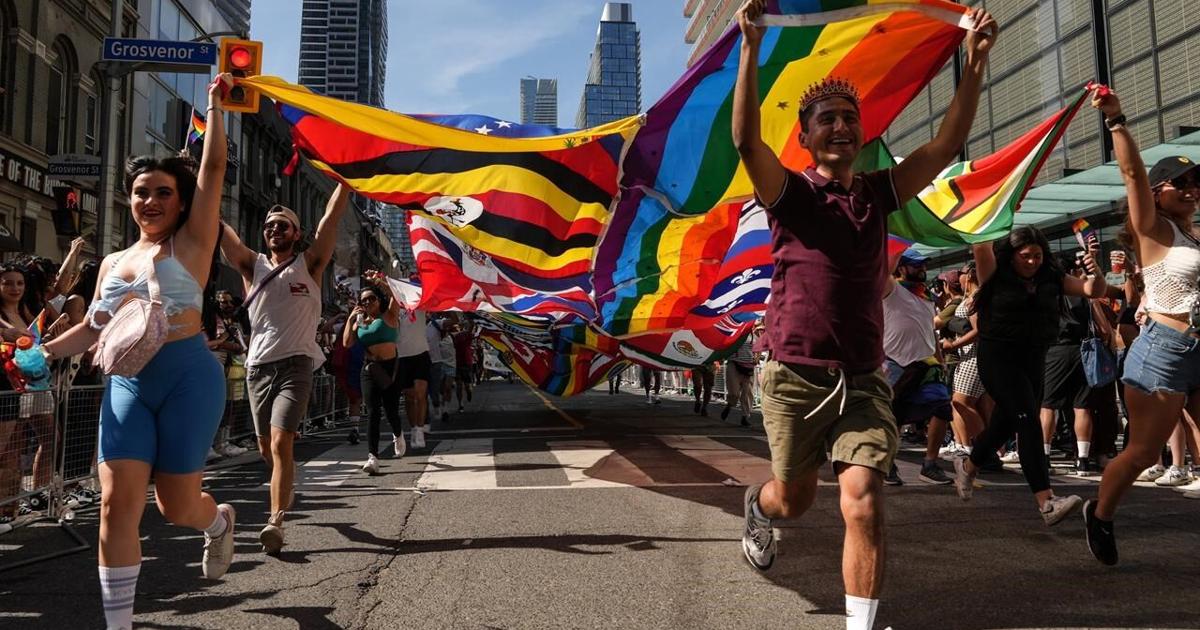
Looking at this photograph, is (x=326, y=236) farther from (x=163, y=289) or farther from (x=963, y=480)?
(x=963, y=480)

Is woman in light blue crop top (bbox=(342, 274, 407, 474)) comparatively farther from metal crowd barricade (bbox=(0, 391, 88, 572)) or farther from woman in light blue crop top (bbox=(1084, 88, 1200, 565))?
woman in light blue crop top (bbox=(1084, 88, 1200, 565))

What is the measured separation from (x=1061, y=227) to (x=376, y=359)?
1513cm

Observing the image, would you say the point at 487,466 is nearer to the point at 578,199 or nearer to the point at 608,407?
the point at 578,199

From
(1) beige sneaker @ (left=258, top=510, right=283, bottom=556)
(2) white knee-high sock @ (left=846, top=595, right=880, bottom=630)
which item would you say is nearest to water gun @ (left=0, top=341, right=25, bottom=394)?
(1) beige sneaker @ (left=258, top=510, right=283, bottom=556)

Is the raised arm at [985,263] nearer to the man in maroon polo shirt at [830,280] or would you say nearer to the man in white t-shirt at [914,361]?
the man in white t-shirt at [914,361]

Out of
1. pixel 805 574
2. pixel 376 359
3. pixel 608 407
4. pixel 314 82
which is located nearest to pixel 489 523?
pixel 805 574

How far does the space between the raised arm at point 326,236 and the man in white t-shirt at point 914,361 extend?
4158 mm

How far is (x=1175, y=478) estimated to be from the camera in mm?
6570

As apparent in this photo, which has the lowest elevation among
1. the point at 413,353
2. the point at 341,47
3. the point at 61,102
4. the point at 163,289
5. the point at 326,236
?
the point at 413,353

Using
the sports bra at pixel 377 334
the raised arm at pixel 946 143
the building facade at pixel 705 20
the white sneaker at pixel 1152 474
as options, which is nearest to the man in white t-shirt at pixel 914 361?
the white sneaker at pixel 1152 474

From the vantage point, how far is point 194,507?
322cm

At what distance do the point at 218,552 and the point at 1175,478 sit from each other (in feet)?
23.1

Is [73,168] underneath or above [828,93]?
above

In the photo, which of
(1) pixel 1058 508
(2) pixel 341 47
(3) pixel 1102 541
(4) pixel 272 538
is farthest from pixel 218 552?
(2) pixel 341 47
